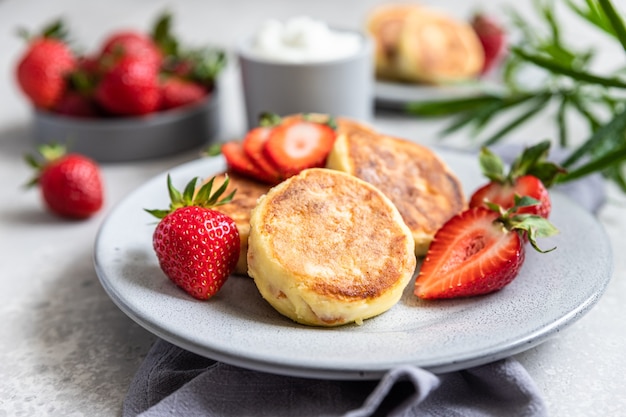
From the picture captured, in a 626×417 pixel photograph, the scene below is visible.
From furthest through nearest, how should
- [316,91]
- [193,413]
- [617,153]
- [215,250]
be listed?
[316,91] → [617,153] → [215,250] → [193,413]

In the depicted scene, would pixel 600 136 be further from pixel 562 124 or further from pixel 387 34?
pixel 387 34

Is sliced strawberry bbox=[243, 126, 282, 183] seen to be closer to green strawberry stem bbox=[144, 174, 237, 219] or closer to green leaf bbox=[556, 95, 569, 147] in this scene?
green strawberry stem bbox=[144, 174, 237, 219]

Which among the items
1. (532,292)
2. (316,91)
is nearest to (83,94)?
(316,91)

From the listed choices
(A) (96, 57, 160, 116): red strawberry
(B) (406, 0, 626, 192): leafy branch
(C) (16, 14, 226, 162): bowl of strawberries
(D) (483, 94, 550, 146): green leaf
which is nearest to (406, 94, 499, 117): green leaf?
(B) (406, 0, 626, 192): leafy branch

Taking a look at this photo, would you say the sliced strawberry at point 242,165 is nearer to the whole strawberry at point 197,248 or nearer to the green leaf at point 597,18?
the whole strawberry at point 197,248

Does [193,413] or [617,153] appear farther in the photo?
[617,153]

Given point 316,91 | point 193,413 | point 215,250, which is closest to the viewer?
point 193,413

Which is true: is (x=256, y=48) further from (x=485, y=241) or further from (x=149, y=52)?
(x=485, y=241)

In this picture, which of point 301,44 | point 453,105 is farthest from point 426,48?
point 301,44
